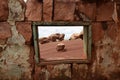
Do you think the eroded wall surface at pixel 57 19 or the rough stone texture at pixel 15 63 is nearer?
the eroded wall surface at pixel 57 19

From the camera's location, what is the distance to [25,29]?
479 centimetres

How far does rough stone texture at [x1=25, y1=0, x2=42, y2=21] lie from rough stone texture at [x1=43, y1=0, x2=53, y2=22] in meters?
0.09

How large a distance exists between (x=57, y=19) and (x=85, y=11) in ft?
1.72

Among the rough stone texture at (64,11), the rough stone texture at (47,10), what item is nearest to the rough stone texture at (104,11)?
the rough stone texture at (64,11)

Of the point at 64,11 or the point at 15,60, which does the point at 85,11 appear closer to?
the point at 64,11

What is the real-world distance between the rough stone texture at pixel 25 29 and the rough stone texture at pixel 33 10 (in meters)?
0.12

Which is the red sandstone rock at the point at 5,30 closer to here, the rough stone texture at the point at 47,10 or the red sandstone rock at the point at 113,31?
the rough stone texture at the point at 47,10

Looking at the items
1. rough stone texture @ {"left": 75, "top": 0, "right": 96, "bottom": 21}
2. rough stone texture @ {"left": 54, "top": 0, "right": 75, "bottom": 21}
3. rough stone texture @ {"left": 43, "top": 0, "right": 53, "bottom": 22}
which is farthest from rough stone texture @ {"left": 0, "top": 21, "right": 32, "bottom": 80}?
rough stone texture @ {"left": 75, "top": 0, "right": 96, "bottom": 21}

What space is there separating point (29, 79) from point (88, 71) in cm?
109

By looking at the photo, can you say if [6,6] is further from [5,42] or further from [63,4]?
[63,4]

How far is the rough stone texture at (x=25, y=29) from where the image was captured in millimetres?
4777

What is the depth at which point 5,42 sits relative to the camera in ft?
15.9

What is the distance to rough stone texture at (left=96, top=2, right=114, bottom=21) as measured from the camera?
490 centimetres

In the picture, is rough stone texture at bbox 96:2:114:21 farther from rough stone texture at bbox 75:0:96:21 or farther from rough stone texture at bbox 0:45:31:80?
rough stone texture at bbox 0:45:31:80
